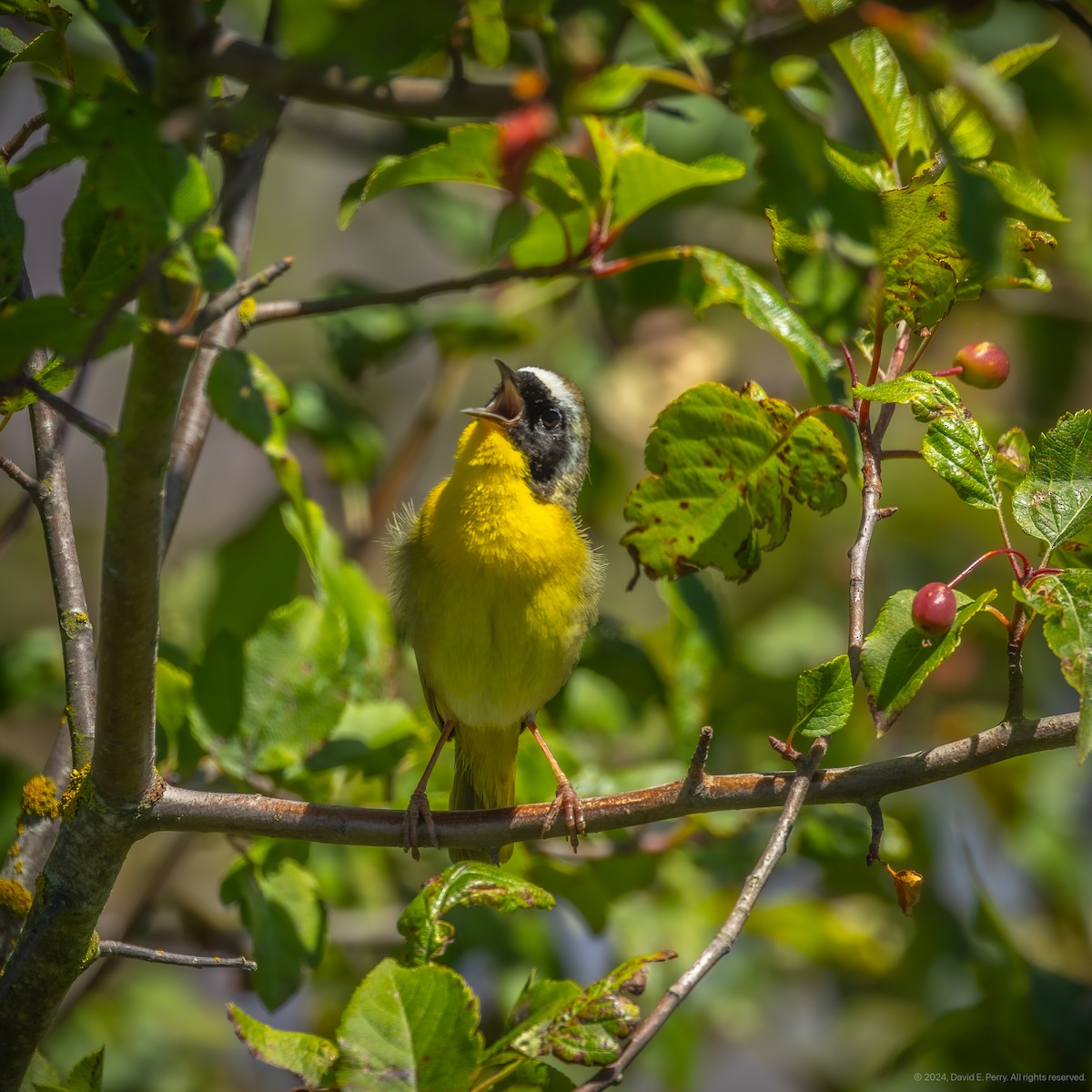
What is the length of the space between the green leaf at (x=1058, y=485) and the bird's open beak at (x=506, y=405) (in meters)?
1.85

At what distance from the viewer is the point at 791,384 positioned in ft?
19.3

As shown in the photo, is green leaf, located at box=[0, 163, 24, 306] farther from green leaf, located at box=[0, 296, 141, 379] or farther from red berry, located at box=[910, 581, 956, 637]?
red berry, located at box=[910, 581, 956, 637]

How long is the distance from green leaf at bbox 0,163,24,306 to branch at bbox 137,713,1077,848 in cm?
90

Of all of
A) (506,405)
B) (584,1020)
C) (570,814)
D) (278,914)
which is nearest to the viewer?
(584,1020)

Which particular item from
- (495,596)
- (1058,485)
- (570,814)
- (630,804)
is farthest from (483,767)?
(1058,485)

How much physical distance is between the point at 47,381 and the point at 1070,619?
1.76 meters

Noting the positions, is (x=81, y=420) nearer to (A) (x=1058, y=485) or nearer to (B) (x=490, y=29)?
(B) (x=490, y=29)

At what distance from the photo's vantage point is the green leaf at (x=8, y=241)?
1810 millimetres

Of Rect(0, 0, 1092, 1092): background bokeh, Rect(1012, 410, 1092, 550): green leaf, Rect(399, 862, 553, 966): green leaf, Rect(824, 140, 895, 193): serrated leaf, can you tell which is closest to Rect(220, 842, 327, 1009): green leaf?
Rect(0, 0, 1092, 1092): background bokeh

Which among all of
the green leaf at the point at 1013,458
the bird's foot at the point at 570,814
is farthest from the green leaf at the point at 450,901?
the green leaf at the point at 1013,458

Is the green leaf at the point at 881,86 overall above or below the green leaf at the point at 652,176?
above

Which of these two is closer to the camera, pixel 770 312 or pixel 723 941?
pixel 723 941

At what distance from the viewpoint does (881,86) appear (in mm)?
2168

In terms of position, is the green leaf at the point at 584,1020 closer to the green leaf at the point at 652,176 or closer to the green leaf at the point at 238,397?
the green leaf at the point at 238,397
